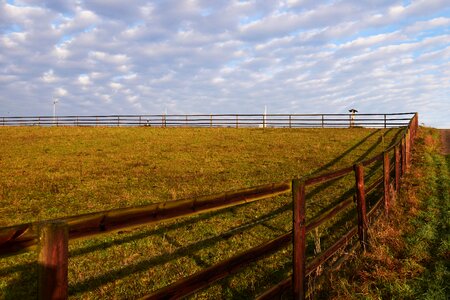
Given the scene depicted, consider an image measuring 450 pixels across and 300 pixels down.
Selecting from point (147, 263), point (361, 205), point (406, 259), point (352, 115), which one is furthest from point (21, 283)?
point (352, 115)

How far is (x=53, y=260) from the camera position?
221 cm

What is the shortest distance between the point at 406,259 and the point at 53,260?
604 cm

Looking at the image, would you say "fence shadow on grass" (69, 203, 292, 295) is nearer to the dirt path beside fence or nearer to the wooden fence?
the wooden fence

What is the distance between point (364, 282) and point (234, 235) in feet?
12.2

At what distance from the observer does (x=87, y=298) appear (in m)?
5.89

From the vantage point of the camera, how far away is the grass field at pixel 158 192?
6.69 metres

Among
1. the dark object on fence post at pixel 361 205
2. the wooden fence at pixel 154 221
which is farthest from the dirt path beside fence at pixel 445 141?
the wooden fence at pixel 154 221

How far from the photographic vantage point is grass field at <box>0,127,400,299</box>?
669 cm

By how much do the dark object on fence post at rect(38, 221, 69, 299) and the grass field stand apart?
12.7 feet

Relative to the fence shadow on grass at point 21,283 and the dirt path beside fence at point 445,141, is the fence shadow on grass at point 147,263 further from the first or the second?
the dirt path beside fence at point 445,141

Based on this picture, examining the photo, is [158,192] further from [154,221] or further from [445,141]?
[445,141]

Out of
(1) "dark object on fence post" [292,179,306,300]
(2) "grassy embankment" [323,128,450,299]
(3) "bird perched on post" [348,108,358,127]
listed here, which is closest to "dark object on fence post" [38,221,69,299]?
(1) "dark object on fence post" [292,179,306,300]

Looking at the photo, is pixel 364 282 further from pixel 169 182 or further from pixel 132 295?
pixel 169 182

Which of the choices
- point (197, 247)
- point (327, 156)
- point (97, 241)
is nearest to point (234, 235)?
point (197, 247)
